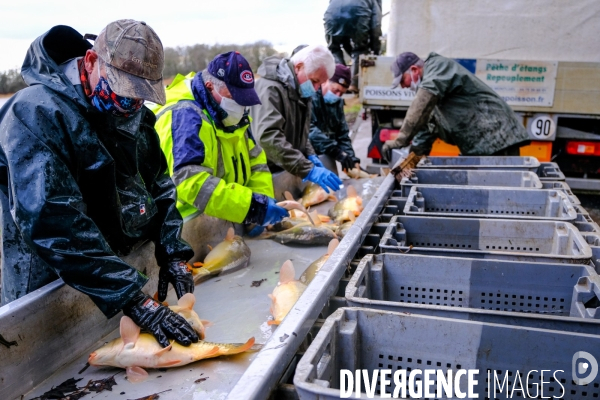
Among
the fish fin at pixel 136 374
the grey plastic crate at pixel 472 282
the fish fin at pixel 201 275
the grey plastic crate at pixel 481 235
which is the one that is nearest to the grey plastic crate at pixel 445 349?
the grey plastic crate at pixel 472 282

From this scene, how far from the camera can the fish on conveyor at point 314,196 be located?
16.1 feet

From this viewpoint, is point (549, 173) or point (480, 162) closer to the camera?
point (549, 173)

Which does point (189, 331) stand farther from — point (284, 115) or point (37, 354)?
point (284, 115)

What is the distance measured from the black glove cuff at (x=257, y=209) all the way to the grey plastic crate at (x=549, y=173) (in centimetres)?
195

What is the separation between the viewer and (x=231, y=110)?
349 centimetres

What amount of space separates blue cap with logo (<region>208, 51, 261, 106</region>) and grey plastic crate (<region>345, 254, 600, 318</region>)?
1.72 meters

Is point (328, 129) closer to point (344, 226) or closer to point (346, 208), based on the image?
point (346, 208)

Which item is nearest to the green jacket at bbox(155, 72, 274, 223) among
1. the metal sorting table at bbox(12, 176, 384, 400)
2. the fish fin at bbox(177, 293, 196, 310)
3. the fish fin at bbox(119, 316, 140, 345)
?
the metal sorting table at bbox(12, 176, 384, 400)

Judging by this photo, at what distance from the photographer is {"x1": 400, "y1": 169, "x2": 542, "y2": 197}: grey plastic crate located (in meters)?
3.59

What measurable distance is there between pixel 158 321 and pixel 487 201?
2.10 metres

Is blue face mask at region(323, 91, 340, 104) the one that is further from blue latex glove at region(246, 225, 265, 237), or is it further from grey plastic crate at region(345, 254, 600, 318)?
grey plastic crate at region(345, 254, 600, 318)

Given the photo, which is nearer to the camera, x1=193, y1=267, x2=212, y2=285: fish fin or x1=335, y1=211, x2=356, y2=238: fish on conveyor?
x1=193, y1=267, x2=212, y2=285: fish fin

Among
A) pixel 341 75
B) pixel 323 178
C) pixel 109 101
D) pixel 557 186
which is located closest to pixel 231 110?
Answer: pixel 109 101

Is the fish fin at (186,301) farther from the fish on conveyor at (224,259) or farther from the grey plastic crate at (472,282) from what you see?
the grey plastic crate at (472,282)
